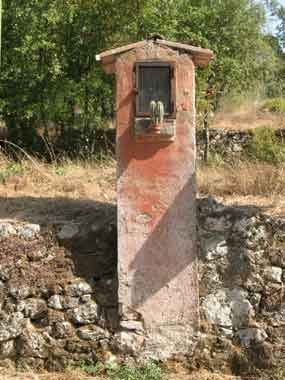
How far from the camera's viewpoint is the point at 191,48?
506cm

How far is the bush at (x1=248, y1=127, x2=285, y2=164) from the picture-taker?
385 inches

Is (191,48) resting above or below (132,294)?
above

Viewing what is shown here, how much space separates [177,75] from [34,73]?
6600mm

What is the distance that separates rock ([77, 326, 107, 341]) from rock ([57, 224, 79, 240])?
3.12 ft

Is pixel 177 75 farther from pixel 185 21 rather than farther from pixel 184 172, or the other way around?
pixel 185 21

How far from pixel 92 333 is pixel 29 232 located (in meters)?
1.22

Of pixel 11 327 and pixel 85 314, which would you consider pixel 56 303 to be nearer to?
pixel 85 314

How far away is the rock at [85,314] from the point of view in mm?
5004

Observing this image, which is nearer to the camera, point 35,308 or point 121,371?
point 121,371

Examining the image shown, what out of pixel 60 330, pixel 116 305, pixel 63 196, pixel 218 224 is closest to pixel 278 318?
pixel 218 224

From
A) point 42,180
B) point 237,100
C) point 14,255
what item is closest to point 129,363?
point 14,255

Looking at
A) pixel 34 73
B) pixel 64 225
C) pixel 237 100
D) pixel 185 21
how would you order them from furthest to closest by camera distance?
pixel 237 100
pixel 185 21
pixel 34 73
pixel 64 225

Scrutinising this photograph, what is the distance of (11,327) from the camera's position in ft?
16.2

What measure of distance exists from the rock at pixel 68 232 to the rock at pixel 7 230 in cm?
47
